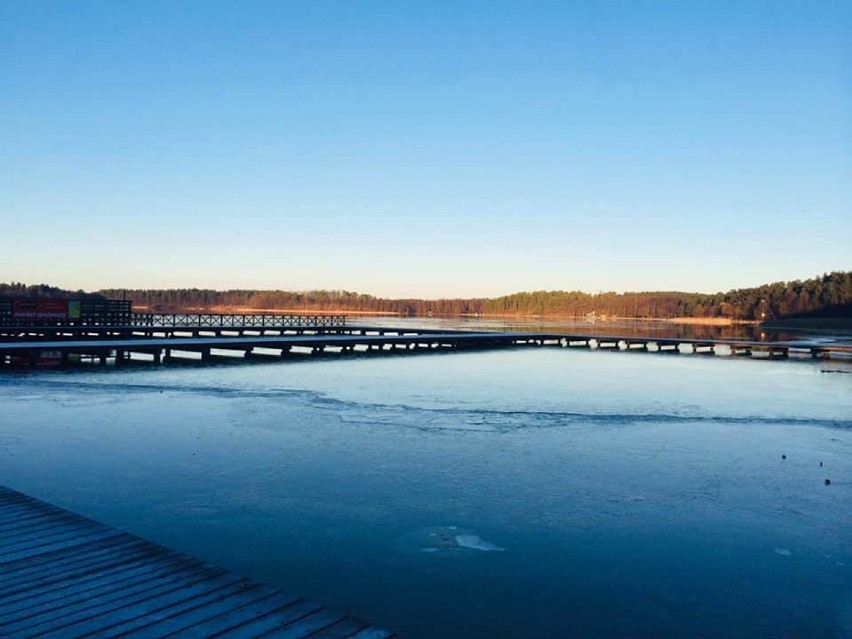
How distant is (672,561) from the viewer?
6.95m

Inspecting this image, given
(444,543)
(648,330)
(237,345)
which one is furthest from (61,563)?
(648,330)

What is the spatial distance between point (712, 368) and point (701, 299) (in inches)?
5383

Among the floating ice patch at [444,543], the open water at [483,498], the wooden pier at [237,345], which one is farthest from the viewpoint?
the wooden pier at [237,345]

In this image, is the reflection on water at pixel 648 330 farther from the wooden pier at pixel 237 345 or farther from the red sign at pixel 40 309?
the red sign at pixel 40 309

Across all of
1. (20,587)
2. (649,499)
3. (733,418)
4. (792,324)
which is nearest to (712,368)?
(733,418)

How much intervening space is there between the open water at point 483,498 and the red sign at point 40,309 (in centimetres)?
2125

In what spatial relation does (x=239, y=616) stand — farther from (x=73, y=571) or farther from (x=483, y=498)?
(x=483, y=498)

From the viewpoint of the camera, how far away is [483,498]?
9.04m

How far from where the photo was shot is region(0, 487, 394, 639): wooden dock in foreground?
14.2 ft

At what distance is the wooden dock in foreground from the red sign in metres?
36.6

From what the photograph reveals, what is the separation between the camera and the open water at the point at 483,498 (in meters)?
5.95

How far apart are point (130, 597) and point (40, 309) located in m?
39.0

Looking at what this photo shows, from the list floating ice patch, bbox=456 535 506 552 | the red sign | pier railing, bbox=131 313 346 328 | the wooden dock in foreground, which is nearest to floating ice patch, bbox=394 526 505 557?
floating ice patch, bbox=456 535 506 552

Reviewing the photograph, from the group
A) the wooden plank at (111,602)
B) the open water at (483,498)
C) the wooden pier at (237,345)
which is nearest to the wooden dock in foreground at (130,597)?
the wooden plank at (111,602)
